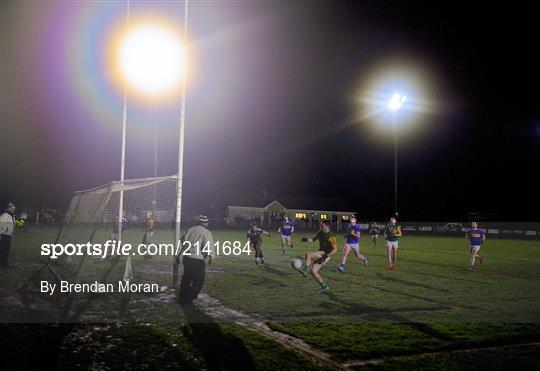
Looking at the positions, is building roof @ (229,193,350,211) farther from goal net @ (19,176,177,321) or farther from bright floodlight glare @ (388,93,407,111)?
goal net @ (19,176,177,321)

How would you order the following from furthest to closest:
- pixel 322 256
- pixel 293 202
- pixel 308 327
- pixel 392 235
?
pixel 293 202
pixel 392 235
pixel 322 256
pixel 308 327

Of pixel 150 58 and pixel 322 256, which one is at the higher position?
pixel 150 58

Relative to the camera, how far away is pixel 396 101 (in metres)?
37.2

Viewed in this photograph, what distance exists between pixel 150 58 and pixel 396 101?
2582 centimetres

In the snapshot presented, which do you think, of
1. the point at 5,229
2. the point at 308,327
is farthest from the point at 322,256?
the point at 5,229

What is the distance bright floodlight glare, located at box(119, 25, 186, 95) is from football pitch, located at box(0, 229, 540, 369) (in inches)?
301

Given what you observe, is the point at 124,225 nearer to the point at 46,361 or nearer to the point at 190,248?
the point at 190,248

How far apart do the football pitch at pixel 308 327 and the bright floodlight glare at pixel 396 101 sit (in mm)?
23639

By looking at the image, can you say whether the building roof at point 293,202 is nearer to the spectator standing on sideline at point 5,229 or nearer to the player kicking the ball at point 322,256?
the spectator standing on sideline at point 5,229

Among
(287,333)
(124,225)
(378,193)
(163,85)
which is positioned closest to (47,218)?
(124,225)

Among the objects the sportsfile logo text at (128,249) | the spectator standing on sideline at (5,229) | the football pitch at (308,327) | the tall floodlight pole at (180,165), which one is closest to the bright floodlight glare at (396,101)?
the sportsfile logo text at (128,249)

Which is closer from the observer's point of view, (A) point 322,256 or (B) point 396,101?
(A) point 322,256

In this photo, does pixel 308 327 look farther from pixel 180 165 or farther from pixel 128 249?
pixel 128 249

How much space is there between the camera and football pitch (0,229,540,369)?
691 centimetres
